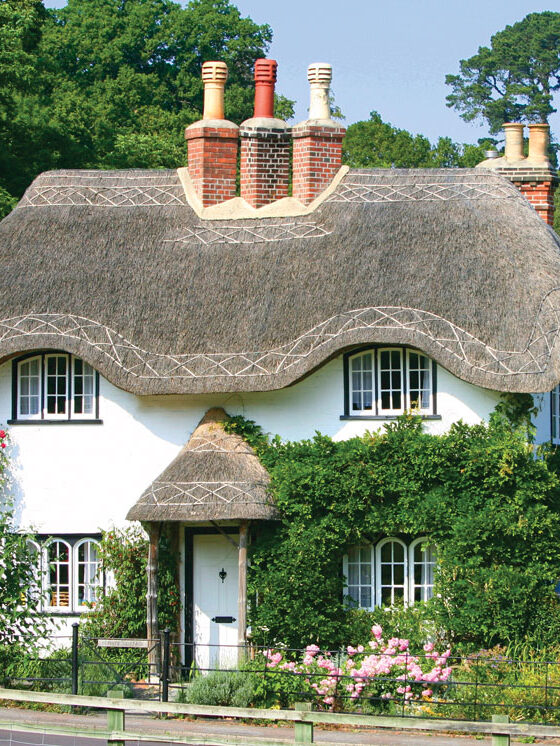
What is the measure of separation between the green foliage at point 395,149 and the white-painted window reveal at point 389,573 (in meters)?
36.6

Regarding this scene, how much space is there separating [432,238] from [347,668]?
6.74 meters

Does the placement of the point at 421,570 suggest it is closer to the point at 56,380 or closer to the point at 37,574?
the point at 37,574

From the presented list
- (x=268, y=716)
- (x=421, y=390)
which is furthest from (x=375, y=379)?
(x=268, y=716)

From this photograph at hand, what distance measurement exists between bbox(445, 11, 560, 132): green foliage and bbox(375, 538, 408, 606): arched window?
50.7 meters

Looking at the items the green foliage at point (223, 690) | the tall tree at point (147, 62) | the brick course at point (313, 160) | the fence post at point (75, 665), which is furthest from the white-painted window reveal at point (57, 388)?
the tall tree at point (147, 62)

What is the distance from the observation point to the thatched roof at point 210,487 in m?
20.0

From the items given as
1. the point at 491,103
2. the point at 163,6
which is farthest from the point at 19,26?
the point at 491,103

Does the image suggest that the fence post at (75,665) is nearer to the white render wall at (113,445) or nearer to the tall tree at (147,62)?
the white render wall at (113,445)

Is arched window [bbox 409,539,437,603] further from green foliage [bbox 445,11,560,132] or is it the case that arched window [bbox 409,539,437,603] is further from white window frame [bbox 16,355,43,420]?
green foliage [bbox 445,11,560,132]

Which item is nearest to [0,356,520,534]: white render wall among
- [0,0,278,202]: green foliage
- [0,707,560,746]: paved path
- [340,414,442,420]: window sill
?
[340,414,442,420]: window sill

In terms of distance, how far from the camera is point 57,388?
2227 centimetres

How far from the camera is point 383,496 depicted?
20547 millimetres

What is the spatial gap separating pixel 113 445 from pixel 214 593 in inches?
106

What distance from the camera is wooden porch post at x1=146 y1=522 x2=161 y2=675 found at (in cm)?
2061
